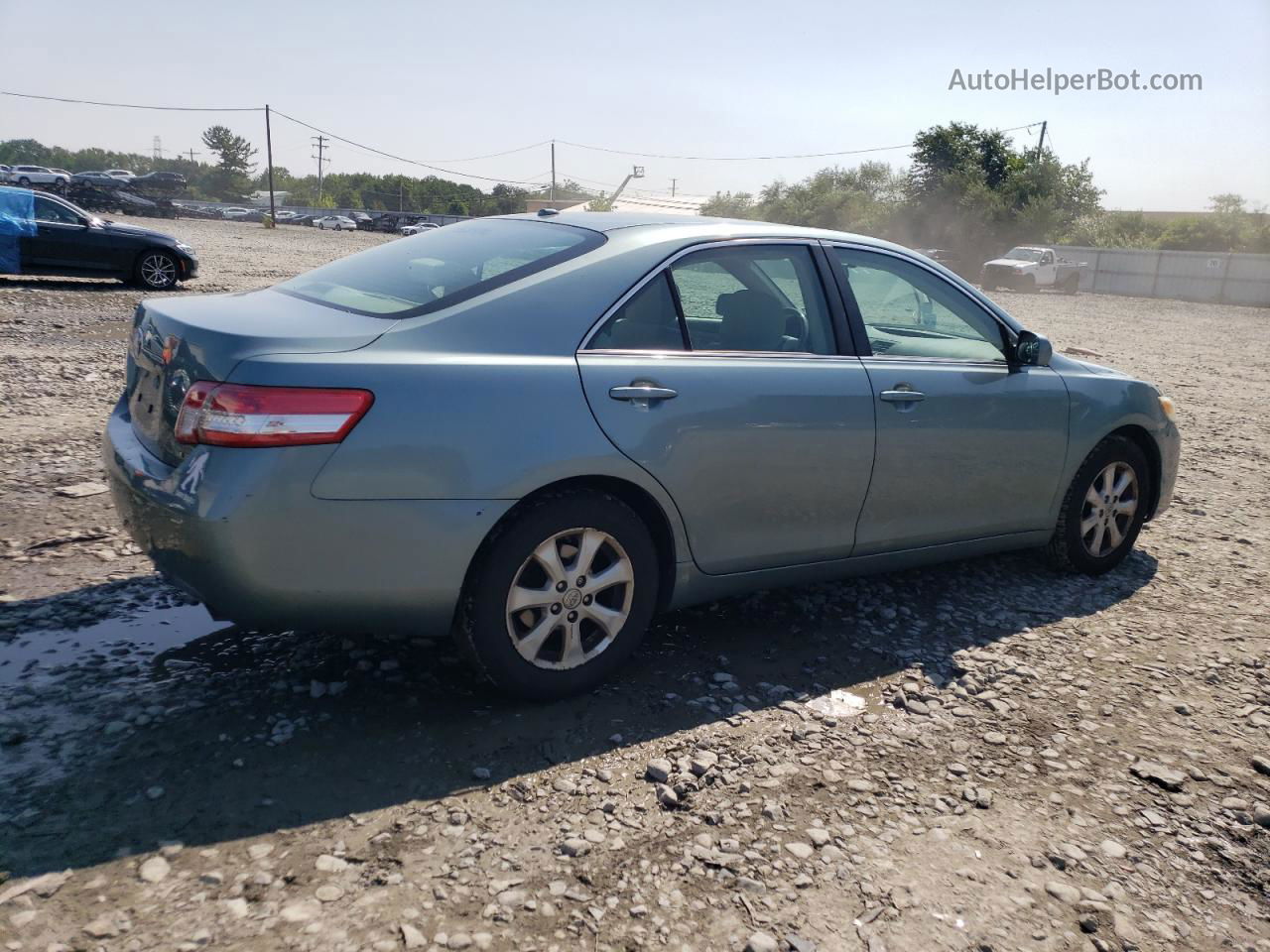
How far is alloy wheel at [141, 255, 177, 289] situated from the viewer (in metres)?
15.5

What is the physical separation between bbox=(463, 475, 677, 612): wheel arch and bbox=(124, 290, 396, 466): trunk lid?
0.68 meters

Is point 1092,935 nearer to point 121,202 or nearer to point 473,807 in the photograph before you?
point 473,807

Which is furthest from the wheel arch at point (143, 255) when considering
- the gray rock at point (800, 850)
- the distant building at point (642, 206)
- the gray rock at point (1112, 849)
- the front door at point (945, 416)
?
the gray rock at point (1112, 849)

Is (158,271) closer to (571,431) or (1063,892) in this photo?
(571,431)

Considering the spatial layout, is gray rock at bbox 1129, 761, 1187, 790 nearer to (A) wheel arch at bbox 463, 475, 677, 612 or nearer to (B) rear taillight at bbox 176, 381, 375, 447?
(A) wheel arch at bbox 463, 475, 677, 612

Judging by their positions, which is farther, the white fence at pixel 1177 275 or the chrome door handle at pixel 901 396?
the white fence at pixel 1177 275

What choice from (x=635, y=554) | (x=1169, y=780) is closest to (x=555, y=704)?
(x=635, y=554)

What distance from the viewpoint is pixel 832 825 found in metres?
2.82

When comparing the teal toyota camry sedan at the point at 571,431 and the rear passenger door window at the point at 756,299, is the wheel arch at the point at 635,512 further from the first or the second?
the rear passenger door window at the point at 756,299

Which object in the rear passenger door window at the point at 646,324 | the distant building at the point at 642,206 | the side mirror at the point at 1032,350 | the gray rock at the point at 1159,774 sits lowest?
the gray rock at the point at 1159,774

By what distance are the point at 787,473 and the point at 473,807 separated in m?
1.66

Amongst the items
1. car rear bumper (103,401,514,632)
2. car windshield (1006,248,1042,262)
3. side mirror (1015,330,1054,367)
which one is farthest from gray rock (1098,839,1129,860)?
car windshield (1006,248,1042,262)

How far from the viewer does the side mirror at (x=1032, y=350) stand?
450cm

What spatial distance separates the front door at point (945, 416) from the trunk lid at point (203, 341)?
79.2 inches
